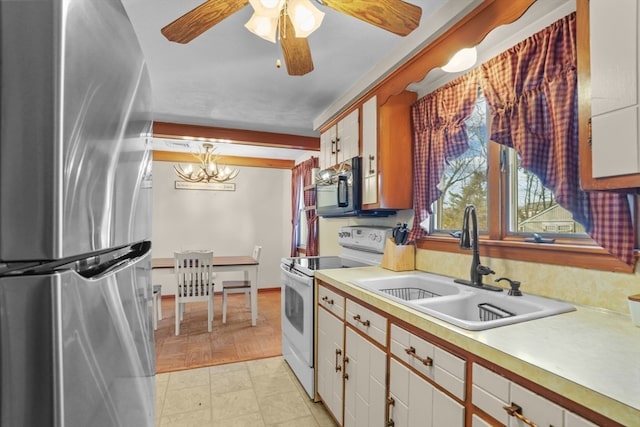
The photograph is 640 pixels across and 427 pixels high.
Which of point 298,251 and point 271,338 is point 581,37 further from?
point 298,251

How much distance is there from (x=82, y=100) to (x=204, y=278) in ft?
11.8

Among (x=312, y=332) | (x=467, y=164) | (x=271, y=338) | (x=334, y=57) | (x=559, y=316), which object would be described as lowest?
(x=271, y=338)

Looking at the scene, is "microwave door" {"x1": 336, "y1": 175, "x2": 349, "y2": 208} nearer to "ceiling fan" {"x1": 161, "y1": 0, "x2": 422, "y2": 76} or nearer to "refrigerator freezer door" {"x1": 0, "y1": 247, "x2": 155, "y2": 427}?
"ceiling fan" {"x1": 161, "y1": 0, "x2": 422, "y2": 76}

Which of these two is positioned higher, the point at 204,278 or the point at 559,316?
the point at 559,316

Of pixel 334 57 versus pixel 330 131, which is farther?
pixel 330 131

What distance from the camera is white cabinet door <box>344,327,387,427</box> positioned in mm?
1461

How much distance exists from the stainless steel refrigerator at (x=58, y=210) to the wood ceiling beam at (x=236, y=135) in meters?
3.36

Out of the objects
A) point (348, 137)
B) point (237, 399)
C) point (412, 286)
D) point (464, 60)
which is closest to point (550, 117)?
point (464, 60)

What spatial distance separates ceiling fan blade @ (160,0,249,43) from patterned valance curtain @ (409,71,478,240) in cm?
133

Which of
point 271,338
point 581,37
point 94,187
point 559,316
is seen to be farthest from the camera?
point 271,338

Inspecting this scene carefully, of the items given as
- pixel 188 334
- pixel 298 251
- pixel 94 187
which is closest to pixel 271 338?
pixel 188 334

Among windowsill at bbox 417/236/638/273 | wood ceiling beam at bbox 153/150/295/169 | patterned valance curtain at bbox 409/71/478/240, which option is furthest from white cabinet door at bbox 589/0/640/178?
wood ceiling beam at bbox 153/150/295/169

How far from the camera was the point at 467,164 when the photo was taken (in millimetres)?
2053

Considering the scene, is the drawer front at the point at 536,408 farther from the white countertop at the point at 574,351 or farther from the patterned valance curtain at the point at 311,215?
the patterned valance curtain at the point at 311,215
